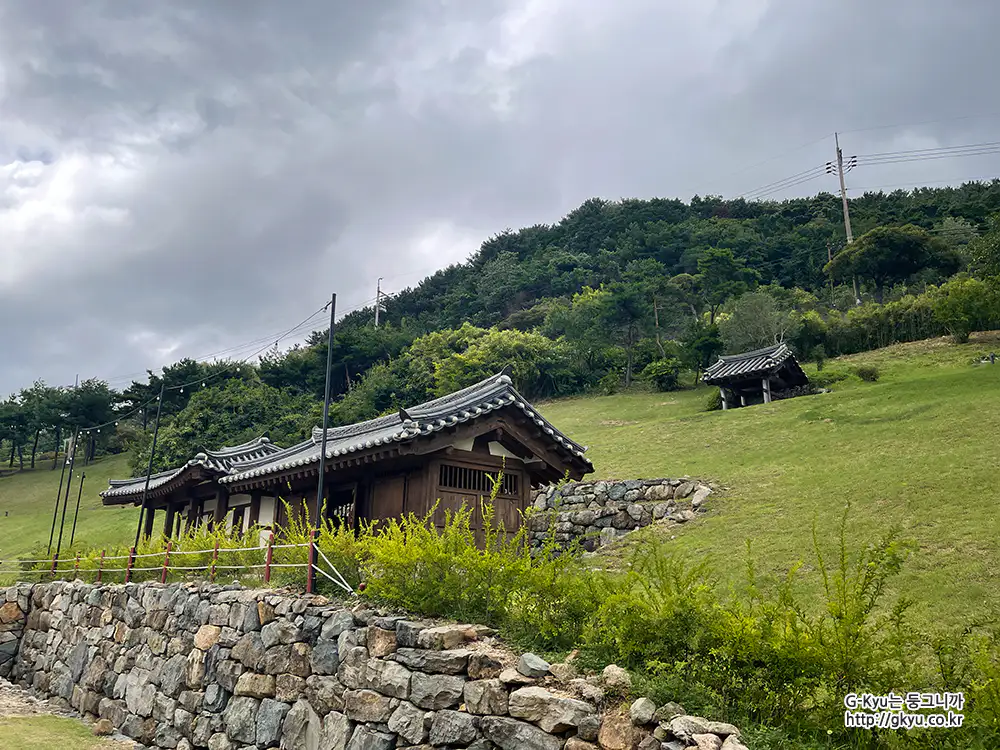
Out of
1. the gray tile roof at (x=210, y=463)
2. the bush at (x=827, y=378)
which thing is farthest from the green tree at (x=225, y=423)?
the bush at (x=827, y=378)

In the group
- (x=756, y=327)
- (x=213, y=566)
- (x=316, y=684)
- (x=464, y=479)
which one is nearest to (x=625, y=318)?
(x=756, y=327)

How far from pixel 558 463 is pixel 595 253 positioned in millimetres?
74688

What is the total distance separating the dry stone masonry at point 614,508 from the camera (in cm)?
2427

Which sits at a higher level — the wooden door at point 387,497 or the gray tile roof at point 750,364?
the gray tile roof at point 750,364

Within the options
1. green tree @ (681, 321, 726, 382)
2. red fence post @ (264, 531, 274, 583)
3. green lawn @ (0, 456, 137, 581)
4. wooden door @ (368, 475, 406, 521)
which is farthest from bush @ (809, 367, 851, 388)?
green lawn @ (0, 456, 137, 581)

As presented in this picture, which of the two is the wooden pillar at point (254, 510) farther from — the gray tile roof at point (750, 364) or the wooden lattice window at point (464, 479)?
the gray tile roof at point (750, 364)

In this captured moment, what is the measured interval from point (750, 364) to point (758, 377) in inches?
35.5

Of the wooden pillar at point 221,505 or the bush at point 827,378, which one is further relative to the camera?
the bush at point 827,378

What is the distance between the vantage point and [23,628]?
19844mm

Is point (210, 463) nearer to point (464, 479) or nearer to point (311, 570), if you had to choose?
point (464, 479)

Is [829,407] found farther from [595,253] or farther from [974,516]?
[595,253]

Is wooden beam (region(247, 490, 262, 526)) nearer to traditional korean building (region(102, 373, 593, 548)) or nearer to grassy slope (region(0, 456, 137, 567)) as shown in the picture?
traditional korean building (region(102, 373, 593, 548))

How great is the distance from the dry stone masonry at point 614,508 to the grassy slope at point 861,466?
46.8 inches

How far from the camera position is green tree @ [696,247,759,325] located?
63.2 metres
